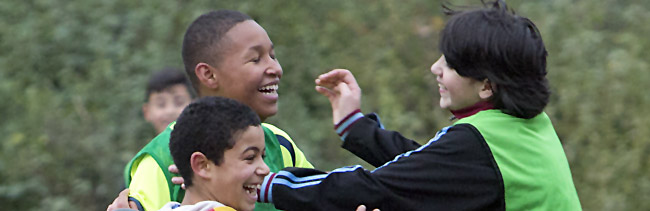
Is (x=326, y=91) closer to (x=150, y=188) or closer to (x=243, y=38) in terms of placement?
(x=243, y=38)

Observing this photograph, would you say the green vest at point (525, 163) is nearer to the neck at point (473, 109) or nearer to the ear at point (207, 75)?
the neck at point (473, 109)

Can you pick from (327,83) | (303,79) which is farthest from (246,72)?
(303,79)

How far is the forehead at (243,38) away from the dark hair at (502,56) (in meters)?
0.77

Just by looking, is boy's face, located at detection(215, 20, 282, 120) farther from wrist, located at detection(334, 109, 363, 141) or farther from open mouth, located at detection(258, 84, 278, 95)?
wrist, located at detection(334, 109, 363, 141)

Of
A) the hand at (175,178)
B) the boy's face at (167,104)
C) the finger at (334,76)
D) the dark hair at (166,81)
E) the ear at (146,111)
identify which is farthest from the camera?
the ear at (146,111)

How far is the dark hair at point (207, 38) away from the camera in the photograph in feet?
11.6

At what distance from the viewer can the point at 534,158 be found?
2.95m

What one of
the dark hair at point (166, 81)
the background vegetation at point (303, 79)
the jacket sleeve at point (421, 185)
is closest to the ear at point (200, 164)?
the jacket sleeve at point (421, 185)

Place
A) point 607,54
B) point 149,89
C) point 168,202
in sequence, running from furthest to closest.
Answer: point 607,54 → point 149,89 → point 168,202

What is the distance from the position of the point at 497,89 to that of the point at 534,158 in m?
0.23

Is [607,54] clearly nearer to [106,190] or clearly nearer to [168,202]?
[106,190]

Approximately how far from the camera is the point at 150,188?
3.27 metres

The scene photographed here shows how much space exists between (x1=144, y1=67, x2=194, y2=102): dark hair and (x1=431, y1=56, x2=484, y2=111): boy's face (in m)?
3.15

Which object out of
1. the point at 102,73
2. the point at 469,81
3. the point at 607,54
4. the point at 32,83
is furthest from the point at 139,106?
the point at 469,81
